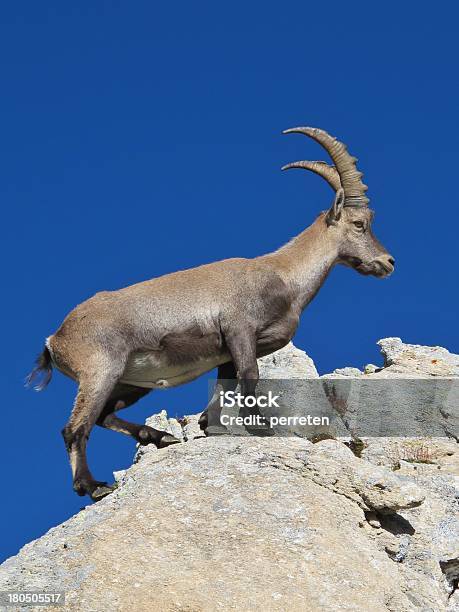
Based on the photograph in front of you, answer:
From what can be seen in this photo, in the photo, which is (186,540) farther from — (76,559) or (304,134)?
(304,134)

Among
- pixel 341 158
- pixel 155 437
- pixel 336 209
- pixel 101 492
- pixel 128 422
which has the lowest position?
pixel 101 492

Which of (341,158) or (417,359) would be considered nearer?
(341,158)

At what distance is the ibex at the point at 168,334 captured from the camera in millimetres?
12297

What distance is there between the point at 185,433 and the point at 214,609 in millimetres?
6736

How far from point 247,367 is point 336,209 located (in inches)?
115

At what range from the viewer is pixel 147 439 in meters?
12.8

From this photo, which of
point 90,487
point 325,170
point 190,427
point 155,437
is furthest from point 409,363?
point 90,487

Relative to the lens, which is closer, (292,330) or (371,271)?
(292,330)

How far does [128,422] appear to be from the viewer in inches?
509

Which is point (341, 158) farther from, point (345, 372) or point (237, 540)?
point (237, 540)

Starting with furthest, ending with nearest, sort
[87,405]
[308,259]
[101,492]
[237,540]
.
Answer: [308,259] < [87,405] < [101,492] < [237,540]

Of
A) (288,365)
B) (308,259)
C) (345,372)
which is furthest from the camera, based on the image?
(345,372)

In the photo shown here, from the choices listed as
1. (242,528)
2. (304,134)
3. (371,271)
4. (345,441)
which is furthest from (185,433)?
(242,528)

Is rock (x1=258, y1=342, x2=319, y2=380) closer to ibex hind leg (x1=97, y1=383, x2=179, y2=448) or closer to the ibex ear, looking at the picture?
the ibex ear
